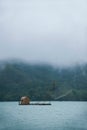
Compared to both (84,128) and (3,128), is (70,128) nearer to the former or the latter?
(84,128)

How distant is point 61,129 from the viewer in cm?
16075

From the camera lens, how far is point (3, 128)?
531 feet

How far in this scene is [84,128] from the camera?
164 m

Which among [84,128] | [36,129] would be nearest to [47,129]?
[36,129]

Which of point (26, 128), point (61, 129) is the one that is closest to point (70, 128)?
point (61, 129)

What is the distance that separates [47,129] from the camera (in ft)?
524

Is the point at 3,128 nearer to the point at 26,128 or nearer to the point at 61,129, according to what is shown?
the point at 26,128

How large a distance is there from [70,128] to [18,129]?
70.8 feet

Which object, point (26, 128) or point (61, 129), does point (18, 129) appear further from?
point (61, 129)

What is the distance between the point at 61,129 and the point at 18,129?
17.0 m

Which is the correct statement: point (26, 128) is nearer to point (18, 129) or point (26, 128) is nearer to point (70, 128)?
point (18, 129)

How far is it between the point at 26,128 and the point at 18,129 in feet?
20.4

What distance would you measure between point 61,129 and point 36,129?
9.92 meters

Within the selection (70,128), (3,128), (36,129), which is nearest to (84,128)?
(70,128)
